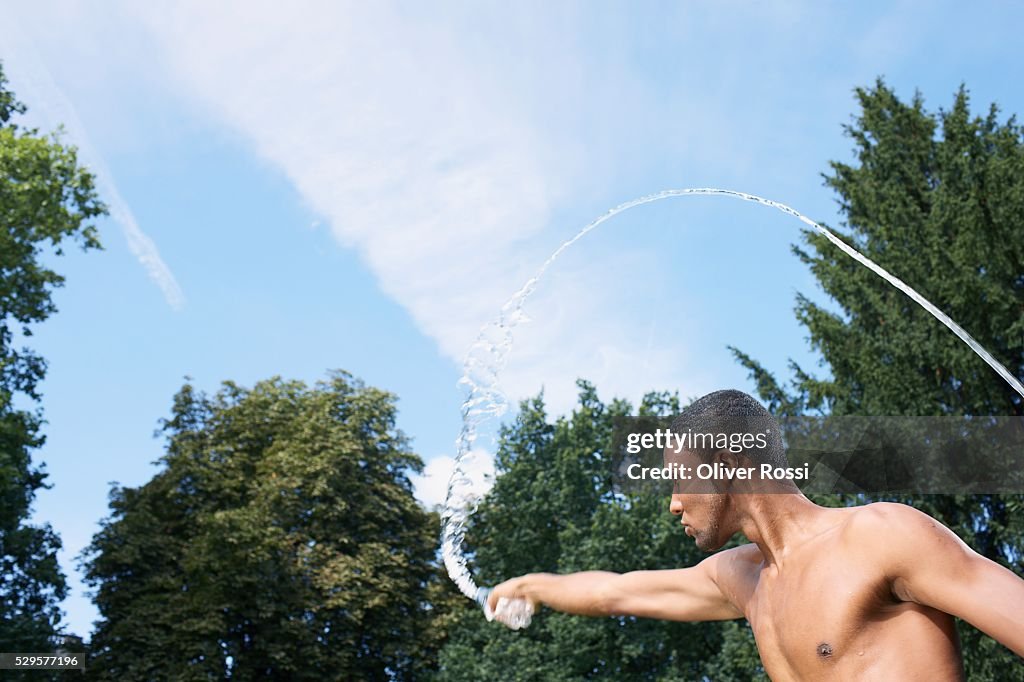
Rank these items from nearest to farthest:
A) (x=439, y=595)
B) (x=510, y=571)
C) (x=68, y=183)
A: (x=68, y=183) < (x=510, y=571) < (x=439, y=595)

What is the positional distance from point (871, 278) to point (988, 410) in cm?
430

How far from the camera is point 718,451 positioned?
290cm

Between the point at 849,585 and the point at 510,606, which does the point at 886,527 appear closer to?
the point at 849,585

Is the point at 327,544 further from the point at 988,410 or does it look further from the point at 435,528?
the point at 988,410

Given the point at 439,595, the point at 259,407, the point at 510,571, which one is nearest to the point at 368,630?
the point at 439,595

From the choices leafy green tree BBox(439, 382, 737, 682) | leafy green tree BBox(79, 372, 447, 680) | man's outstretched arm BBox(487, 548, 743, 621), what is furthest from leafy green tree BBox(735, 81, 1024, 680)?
man's outstretched arm BBox(487, 548, 743, 621)

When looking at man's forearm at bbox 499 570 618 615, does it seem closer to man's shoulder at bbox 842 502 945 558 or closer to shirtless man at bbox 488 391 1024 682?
shirtless man at bbox 488 391 1024 682

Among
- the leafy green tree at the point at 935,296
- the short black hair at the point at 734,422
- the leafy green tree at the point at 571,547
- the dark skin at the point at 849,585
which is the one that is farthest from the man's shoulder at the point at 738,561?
the leafy green tree at the point at 571,547

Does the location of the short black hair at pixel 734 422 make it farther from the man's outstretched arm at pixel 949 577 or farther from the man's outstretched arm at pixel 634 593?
the man's outstretched arm at pixel 634 593

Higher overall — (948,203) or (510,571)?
(948,203)

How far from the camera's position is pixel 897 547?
256cm

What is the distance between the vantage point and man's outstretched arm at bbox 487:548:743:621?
3.49 meters

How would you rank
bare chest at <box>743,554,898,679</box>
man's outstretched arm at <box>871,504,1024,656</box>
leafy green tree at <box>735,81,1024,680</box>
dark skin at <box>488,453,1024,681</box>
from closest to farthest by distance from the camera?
man's outstretched arm at <box>871,504,1024,656</box>, dark skin at <box>488,453,1024,681</box>, bare chest at <box>743,554,898,679</box>, leafy green tree at <box>735,81,1024,680</box>

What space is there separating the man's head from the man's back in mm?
226
